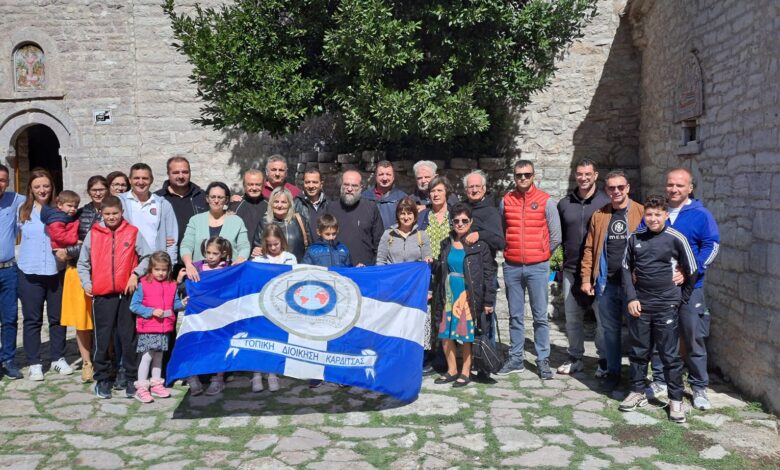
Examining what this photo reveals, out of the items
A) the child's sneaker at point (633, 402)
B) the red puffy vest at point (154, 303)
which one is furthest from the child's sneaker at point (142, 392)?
the child's sneaker at point (633, 402)

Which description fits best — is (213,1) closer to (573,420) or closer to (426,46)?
(426,46)

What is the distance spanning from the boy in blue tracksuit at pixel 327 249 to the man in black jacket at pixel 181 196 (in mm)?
1390

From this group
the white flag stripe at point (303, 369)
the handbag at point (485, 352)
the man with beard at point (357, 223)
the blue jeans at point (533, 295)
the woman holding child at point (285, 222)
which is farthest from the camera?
the man with beard at point (357, 223)

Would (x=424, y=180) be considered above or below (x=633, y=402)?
above

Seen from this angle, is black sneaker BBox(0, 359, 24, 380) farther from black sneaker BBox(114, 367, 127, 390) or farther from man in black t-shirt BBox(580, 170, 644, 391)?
man in black t-shirt BBox(580, 170, 644, 391)

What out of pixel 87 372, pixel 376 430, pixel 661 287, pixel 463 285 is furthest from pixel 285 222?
pixel 661 287

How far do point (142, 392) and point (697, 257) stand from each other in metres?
4.61

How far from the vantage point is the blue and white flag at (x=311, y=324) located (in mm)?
4863

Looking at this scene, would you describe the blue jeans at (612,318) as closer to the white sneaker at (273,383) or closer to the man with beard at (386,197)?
the man with beard at (386,197)

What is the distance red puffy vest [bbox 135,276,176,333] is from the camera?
5.30m

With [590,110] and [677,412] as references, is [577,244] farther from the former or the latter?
[590,110]

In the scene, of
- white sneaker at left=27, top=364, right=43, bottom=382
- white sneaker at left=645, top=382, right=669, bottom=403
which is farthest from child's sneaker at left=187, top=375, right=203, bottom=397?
white sneaker at left=645, top=382, right=669, bottom=403

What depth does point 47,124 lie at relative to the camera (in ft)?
40.9

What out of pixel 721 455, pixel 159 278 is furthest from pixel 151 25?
pixel 721 455
